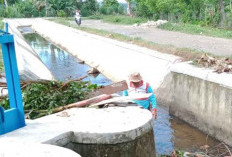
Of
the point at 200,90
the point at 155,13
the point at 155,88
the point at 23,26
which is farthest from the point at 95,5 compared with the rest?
the point at 200,90

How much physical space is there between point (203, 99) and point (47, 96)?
393 centimetres

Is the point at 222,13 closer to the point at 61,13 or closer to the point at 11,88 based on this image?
the point at 11,88

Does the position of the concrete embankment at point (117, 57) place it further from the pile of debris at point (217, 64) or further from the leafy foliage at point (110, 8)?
the leafy foliage at point (110, 8)

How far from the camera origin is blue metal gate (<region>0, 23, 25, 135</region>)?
441 cm

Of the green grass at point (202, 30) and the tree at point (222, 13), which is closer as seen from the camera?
the green grass at point (202, 30)

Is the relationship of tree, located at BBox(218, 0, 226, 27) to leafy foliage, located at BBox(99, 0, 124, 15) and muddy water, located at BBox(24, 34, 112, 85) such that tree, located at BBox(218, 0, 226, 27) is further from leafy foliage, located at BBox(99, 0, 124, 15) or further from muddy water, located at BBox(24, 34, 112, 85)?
leafy foliage, located at BBox(99, 0, 124, 15)

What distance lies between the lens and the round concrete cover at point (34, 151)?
11.9 ft

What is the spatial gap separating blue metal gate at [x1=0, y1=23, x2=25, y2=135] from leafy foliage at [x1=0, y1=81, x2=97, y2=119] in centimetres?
94

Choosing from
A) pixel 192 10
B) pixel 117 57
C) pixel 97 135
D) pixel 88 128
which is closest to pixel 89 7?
pixel 192 10

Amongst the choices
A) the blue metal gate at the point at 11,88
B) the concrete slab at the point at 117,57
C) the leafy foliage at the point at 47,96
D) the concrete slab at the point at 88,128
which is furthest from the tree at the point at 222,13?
the blue metal gate at the point at 11,88

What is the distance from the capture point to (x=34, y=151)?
3.73m

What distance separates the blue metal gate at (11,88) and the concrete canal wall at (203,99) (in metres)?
4.51

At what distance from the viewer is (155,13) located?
2966 cm

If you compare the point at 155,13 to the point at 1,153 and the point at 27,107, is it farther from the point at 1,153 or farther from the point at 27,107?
the point at 1,153
